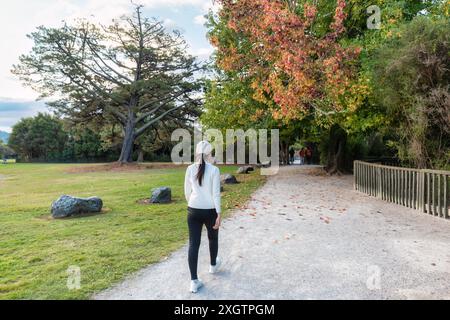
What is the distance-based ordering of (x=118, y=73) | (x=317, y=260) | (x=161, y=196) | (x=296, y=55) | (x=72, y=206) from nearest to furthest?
(x=317, y=260), (x=72, y=206), (x=296, y=55), (x=161, y=196), (x=118, y=73)

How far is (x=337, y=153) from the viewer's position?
63.7ft

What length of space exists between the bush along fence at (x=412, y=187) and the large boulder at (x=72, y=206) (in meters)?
8.70

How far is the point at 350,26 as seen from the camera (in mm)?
14898

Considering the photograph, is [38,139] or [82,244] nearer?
[82,244]

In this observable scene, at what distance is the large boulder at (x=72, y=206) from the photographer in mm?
8094

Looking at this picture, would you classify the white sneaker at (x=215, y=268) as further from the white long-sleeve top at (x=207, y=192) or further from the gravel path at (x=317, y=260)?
the white long-sleeve top at (x=207, y=192)

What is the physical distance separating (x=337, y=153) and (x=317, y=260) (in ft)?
51.5

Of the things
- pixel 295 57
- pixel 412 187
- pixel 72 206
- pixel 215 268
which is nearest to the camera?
pixel 215 268

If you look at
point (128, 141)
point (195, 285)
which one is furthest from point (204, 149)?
point (128, 141)

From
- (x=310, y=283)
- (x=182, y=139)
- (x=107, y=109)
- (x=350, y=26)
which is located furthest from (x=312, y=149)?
(x=310, y=283)

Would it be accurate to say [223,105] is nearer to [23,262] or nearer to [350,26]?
[350,26]

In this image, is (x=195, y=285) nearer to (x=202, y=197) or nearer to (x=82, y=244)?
(x=202, y=197)

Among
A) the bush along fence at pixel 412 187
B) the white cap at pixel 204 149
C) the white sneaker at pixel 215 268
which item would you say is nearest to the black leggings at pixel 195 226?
the white sneaker at pixel 215 268

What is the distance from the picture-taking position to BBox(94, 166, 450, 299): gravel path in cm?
380
